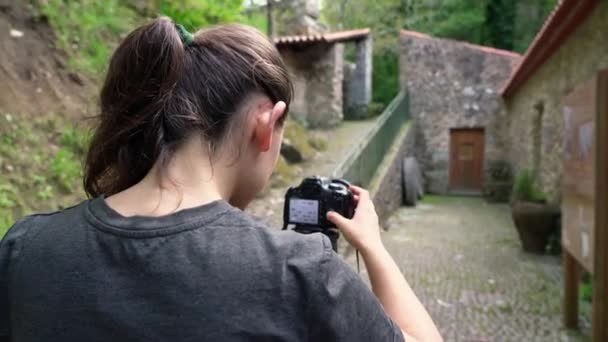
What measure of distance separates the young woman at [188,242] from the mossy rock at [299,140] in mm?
6858

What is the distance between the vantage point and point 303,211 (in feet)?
3.74

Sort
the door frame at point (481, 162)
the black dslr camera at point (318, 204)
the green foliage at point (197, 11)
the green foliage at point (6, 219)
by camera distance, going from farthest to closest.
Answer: the door frame at point (481, 162) → the green foliage at point (197, 11) → the green foliage at point (6, 219) → the black dslr camera at point (318, 204)

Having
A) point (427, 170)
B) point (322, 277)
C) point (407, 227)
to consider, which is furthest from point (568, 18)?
point (427, 170)

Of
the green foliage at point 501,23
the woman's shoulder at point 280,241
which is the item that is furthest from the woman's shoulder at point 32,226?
the green foliage at point 501,23

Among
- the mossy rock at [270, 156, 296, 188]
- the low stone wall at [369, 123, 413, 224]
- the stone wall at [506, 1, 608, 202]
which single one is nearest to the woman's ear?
the stone wall at [506, 1, 608, 202]

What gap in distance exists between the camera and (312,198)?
3.72 feet

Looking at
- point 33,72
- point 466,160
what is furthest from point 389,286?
point 466,160

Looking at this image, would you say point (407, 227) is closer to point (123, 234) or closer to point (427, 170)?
point (427, 170)

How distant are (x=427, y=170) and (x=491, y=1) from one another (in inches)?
246

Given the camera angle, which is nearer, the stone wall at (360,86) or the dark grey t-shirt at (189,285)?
the dark grey t-shirt at (189,285)

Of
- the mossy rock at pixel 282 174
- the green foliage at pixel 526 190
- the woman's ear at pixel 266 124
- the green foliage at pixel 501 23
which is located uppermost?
the green foliage at pixel 501 23

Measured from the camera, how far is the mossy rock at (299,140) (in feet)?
25.6

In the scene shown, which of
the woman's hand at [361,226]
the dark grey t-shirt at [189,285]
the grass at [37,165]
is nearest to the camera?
the dark grey t-shirt at [189,285]

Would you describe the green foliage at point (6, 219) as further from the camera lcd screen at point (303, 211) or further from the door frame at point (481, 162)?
the door frame at point (481, 162)
